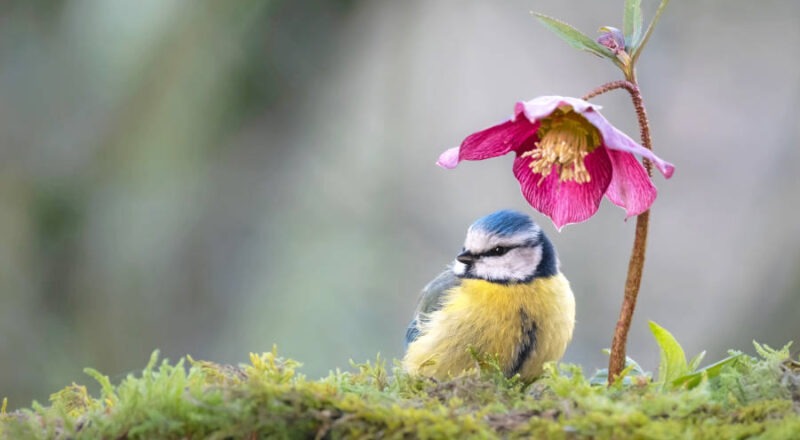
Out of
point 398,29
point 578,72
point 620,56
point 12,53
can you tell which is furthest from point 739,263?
point 12,53

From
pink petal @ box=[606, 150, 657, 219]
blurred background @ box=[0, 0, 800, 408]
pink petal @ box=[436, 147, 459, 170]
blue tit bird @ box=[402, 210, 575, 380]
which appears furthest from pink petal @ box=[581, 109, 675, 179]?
blurred background @ box=[0, 0, 800, 408]

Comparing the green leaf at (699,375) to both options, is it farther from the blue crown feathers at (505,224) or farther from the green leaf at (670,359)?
the blue crown feathers at (505,224)

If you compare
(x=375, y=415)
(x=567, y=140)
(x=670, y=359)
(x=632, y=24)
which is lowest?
(x=375, y=415)

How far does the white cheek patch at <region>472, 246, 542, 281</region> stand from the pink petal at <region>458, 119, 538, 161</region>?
688 millimetres

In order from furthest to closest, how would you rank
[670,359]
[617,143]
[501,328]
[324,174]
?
[324,174]
[501,328]
[670,359]
[617,143]

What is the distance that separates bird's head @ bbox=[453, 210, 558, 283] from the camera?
7.10 feet

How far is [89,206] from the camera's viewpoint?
13.2ft

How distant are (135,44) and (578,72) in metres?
2.02

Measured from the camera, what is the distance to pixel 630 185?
A: 140cm

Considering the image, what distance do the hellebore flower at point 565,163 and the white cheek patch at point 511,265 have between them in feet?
1.99

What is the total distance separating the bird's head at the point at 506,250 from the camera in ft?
7.10

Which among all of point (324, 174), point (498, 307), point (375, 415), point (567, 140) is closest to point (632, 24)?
point (567, 140)

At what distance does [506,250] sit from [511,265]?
0.14 ft

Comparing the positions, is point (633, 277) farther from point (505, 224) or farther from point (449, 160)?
point (505, 224)
